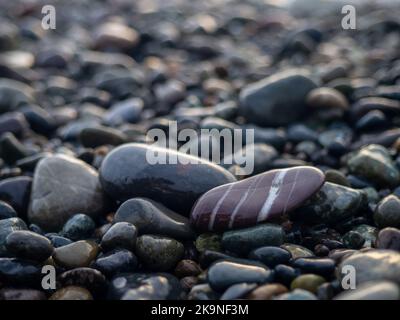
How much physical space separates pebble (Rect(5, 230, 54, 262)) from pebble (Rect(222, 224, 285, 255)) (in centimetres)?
102

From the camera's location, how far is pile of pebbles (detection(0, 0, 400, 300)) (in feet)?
8.93

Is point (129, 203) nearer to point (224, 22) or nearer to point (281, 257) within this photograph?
point (281, 257)

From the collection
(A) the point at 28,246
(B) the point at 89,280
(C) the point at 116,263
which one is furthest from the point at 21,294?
(C) the point at 116,263

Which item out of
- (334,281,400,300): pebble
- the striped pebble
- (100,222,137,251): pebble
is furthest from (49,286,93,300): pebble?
(334,281,400,300): pebble

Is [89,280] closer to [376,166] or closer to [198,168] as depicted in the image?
[198,168]

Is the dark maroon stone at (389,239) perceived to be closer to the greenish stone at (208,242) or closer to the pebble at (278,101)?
the greenish stone at (208,242)

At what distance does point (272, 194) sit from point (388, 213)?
0.73m

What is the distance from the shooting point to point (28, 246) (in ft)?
9.18

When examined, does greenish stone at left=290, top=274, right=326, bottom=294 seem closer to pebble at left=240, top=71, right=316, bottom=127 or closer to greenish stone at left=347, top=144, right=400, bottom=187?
greenish stone at left=347, top=144, right=400, bottom=187

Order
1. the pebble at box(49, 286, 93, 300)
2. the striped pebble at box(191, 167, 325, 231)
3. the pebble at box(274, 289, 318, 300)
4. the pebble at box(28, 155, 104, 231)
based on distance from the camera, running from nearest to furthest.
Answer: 1. the pebble at box(274, 289, 318, 300)
2. the pebble at box(49, 286, 93, 300)
3. the striped pebble at box(191, 167, 325, 231)
4. the pebble at box(28, 155, 104, 231)

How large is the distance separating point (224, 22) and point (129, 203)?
6237 millimetres

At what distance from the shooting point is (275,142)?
14.7 ft

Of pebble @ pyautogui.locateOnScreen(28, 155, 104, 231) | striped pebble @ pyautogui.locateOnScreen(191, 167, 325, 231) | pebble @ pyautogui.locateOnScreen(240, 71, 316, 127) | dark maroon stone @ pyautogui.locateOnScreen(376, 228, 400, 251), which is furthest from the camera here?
pebble @ pyautogui.locateOnScreen(240, 71, 316, 127)

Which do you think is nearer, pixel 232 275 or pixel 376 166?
pixel 232 275
